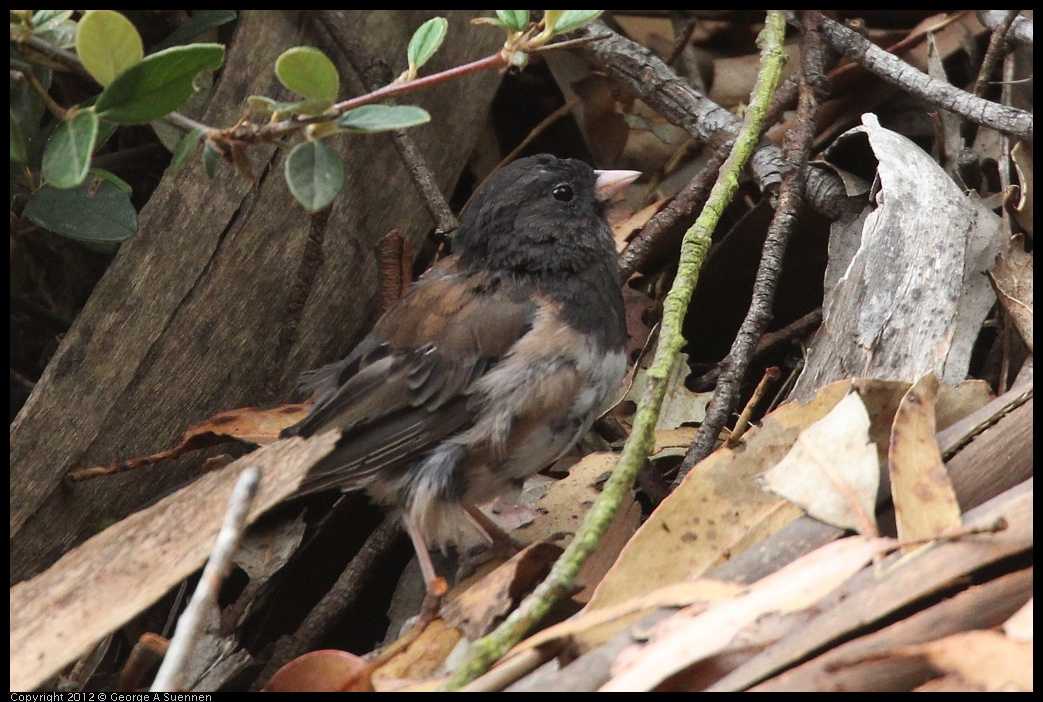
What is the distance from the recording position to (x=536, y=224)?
221 centimetres

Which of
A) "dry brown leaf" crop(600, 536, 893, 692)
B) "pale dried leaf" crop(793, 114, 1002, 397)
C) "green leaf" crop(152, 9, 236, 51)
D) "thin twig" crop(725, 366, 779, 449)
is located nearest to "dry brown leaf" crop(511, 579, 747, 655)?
"dry brown leaf" crop(600, 536, 893, 692)

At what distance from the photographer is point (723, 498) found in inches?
64.4

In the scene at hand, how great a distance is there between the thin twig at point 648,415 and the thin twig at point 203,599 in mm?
332

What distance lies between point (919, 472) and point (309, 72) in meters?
1.04

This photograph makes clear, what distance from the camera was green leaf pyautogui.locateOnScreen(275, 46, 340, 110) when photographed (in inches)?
58.1

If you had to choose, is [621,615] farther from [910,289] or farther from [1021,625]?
[910,289]

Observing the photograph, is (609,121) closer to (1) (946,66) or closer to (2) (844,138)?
(2) (844,138)

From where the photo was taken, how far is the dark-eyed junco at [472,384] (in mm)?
1947

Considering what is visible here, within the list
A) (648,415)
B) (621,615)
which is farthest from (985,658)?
(648,415)

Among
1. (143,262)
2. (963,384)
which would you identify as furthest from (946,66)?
(143,262)

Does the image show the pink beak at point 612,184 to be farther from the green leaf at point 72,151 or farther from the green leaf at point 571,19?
the green leaf at point 72,151

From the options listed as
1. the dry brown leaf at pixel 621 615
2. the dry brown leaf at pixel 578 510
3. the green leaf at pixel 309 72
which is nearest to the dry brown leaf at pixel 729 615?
the dry brown leaf at pixel 621 615

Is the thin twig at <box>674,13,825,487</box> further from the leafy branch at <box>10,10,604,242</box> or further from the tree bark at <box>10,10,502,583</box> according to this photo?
the tree bark at <box>10,10,502,583</box>

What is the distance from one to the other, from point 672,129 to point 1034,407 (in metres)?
1.37
